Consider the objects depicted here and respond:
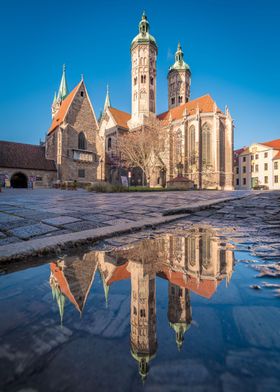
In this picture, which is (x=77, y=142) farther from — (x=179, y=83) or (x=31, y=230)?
(x=179, y=83)

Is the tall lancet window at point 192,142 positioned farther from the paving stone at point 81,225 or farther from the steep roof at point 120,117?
the paving stone at point 81,225

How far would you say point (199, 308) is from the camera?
3.53ft

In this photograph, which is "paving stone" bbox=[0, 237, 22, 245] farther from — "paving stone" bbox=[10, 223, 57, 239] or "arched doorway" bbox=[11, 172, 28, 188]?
"arched doorway" bbox=[11, 172, 28, 188]

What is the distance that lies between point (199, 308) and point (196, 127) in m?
35.9

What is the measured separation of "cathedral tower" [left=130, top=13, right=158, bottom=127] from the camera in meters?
36.2

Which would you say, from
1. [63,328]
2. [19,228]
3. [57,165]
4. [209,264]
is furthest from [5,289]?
[57,165]

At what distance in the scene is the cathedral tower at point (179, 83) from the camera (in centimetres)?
4594

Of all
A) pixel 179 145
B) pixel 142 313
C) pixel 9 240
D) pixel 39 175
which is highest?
pixel 179 145

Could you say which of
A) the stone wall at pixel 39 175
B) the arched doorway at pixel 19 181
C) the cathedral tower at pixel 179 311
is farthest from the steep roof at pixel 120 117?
the cathedral tower at pixel 179 311

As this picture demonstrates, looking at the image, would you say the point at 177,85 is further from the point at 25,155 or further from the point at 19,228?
the point at 19,228

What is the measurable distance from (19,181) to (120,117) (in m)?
22.1

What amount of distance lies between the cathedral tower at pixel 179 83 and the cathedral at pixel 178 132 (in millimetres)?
8215

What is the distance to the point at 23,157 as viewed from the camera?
90.7 feet

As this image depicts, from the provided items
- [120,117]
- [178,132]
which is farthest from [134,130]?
[178,132]
